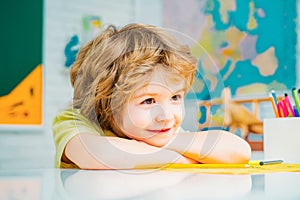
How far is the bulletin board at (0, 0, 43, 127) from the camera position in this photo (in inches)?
75.6

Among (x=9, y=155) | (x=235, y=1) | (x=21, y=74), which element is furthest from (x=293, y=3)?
(x=9, y=155)

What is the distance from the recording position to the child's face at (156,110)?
52cm

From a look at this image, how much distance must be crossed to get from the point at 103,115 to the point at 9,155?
145 centimetres

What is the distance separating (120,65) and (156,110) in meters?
0.06

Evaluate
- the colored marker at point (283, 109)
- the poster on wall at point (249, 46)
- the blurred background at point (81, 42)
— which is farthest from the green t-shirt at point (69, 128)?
the blurred background at point (81, 42)

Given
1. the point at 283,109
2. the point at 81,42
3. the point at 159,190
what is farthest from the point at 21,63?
the point at 159,190

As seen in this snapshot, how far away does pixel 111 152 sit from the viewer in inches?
22.2

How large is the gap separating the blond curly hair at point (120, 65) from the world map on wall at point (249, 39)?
115 centimetres

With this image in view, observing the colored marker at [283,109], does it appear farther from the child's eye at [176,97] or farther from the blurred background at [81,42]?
the blurred background at [81,42]

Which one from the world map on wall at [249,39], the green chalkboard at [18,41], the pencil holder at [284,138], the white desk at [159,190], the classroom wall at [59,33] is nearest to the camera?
the white desk at [159,190]

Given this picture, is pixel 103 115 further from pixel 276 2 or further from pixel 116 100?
pixel 276 2

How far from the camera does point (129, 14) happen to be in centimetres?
228

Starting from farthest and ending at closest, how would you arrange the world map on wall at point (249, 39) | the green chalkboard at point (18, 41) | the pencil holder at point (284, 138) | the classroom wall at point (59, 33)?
the classroom wall at point (59, 33) < the green chalkboard at point (18, 41) < the world map on wall at point (249, 39) < the pencil holder at point (284, 138)

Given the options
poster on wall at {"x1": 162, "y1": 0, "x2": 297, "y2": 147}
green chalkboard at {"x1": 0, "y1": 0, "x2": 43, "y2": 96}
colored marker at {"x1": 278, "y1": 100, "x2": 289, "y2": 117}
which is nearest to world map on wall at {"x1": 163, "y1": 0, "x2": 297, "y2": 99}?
poster on wall at {"x1": 162, "y1": 0, "x2": 297, "y2": 147}
